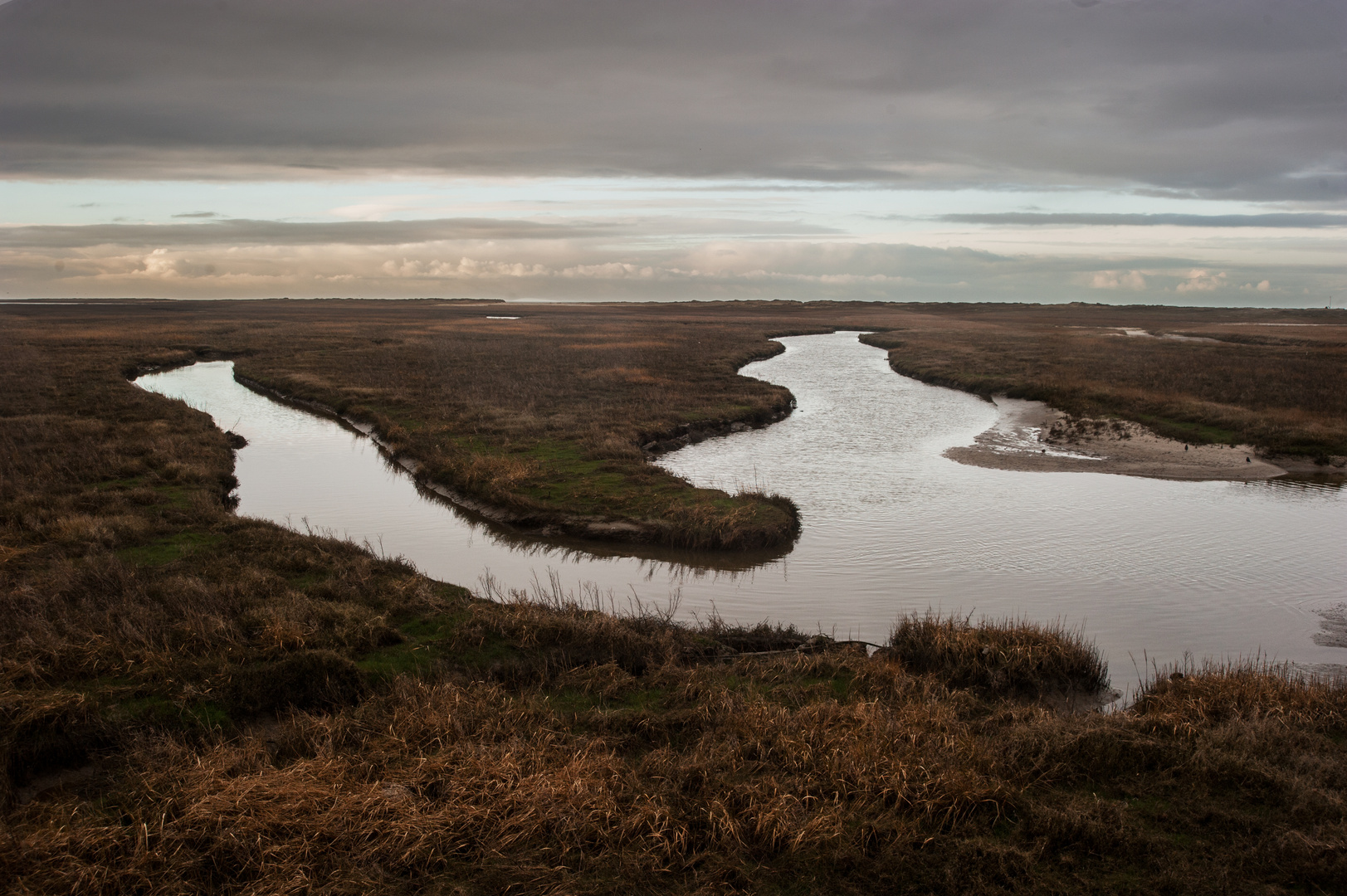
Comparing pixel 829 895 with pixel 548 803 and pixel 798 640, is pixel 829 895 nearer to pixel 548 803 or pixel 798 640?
pixel 548 803

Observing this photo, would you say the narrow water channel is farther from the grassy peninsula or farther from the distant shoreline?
the grassy peninsula

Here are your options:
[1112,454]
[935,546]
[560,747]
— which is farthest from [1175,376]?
[560,747]

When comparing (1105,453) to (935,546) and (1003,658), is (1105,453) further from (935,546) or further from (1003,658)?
(1003,658)

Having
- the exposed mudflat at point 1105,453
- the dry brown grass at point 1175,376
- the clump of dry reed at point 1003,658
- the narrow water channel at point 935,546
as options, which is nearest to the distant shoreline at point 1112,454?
the exposed mudflat at point 1105,453

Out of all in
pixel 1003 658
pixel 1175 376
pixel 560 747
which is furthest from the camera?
pixel 1175 376

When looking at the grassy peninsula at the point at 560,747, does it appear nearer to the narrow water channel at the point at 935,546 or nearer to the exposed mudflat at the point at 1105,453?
the narrow water channel at the point at 935,546

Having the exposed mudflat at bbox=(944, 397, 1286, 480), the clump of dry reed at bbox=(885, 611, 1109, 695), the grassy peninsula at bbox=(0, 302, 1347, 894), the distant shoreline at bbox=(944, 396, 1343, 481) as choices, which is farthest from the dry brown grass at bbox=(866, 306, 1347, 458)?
the grassy peninsula at bbox=(0, 302, 1347, 894)
